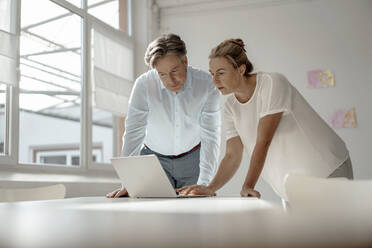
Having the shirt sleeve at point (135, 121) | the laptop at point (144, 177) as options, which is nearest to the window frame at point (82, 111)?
the shirt sleeve at point (135, 121)

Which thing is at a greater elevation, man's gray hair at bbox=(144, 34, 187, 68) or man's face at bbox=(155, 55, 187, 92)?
man's gray hair at bbox=(144, 34, 187, 68)

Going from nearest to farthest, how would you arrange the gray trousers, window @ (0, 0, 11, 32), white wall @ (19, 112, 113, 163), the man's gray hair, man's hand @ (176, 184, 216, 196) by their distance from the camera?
man's hand @ (176, 184, 216, 196) < the man's gray hair < the gray trousers < window @ (0, 0, 11, 32) < white wall @ (19, 112, 113, 163)

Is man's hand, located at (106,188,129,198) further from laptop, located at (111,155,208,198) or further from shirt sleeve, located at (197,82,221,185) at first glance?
shirt sleeve, located at (197,82,221,185)

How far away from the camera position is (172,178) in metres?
2.33

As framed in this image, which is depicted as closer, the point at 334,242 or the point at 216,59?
the point at 334,242

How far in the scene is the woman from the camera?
5.59ft

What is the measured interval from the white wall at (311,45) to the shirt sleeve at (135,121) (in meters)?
2.51

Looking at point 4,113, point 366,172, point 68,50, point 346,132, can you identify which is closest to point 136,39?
point 68,50

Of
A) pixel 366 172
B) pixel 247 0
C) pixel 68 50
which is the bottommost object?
pixel 366 172

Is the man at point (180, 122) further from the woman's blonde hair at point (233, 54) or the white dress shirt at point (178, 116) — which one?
the woman's blonde hair at point (233, 54)

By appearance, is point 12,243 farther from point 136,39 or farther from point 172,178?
point 136,39

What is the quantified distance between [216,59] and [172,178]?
744 millimetres

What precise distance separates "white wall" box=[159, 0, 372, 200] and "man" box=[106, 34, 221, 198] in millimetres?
2363

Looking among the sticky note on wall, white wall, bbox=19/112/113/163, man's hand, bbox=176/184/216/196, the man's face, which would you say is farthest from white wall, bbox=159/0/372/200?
man's hand, bbox=176/184/216/196
